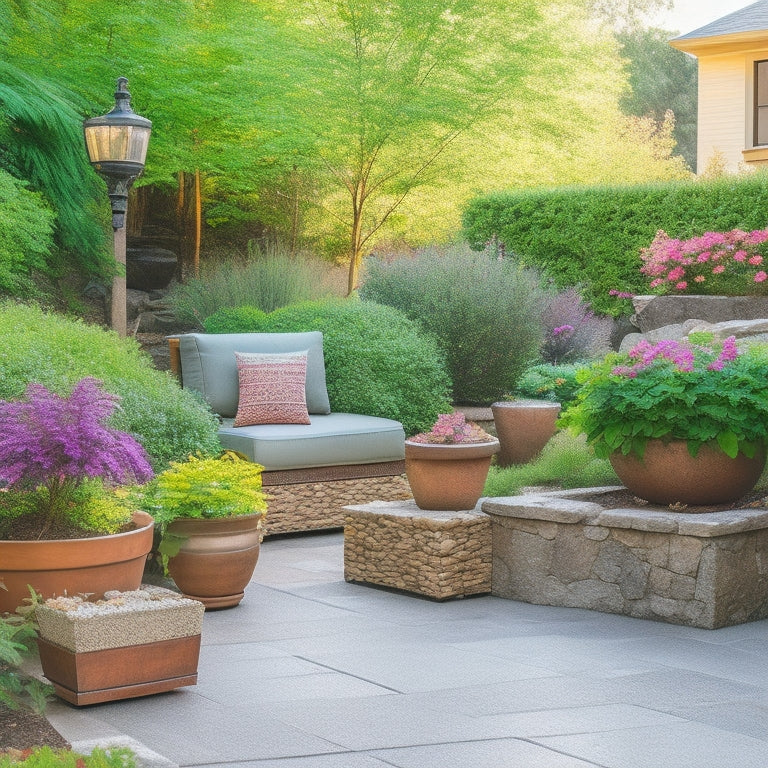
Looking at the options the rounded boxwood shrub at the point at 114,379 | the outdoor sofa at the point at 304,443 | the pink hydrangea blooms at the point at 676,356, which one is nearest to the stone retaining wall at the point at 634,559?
the pink hydrangea blooms at the point at 676,356

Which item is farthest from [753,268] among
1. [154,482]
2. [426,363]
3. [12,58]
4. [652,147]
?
[652,147]

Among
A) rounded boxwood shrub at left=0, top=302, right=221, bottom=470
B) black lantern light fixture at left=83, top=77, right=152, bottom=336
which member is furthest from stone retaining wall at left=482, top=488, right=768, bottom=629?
black lantern light fixture at left=83, top=77, right=152, bottom=336

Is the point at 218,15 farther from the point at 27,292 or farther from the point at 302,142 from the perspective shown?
the point at 27,292

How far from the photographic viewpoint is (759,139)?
56.5 ft

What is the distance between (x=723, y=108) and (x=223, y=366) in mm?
13311

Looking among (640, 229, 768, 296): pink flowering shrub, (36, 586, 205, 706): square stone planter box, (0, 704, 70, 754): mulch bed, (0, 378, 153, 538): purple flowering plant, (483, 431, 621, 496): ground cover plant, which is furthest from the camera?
(640, 229, 768, 296): pink flowering shrub

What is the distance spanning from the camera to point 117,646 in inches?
130

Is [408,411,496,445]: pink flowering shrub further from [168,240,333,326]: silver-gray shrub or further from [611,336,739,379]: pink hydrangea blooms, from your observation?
[168,240,333,326]: silver-gray shrub

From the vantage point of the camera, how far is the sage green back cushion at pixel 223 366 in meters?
6.69

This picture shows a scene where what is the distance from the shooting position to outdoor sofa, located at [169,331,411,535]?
620cm

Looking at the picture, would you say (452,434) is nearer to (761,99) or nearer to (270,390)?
(270,390)

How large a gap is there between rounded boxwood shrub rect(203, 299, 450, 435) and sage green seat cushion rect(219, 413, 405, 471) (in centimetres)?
44

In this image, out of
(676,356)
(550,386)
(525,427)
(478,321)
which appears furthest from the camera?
(550,386)

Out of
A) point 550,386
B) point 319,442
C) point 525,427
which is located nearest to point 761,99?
point 550,386
